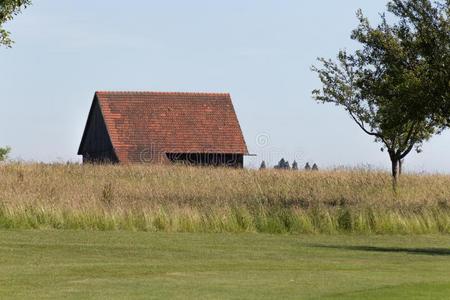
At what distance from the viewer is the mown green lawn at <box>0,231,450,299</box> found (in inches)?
591

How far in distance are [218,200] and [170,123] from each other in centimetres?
3403

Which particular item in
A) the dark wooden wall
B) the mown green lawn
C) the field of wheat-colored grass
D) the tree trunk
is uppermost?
the dark wooden wall

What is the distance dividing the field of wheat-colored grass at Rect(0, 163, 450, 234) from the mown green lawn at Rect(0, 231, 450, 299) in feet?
5.34

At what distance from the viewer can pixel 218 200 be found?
36469 millimetres

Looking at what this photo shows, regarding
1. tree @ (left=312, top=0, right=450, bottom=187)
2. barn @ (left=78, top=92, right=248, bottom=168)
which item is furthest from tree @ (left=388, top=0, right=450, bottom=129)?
barn @ (left=78, top=92, right=248, bottom=168)

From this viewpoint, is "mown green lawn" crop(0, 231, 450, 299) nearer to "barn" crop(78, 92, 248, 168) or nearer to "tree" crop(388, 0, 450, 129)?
"tree" crop(388, 0, 450, 129)

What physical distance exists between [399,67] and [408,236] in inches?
453

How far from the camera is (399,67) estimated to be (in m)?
39.6

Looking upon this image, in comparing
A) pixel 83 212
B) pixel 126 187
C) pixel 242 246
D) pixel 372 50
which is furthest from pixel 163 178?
pixel 242 246

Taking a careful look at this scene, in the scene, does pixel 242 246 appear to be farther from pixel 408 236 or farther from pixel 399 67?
pixel 399 67

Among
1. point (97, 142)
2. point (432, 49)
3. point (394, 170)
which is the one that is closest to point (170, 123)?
point (97, 142)

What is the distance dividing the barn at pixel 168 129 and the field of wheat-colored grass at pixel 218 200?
16543 millimetres

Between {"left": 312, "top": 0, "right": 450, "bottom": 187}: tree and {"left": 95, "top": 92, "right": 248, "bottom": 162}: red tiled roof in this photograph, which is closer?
{"left": 312, "top": 0, "right": 450, "bottom": 187}: tree

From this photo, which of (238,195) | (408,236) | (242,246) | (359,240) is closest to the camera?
(242,246)
